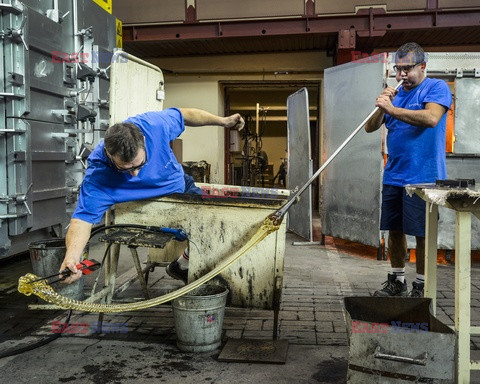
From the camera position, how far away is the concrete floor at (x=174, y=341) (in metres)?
2.81

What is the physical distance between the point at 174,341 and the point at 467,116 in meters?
4.41

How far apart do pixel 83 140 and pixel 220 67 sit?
5845 mm

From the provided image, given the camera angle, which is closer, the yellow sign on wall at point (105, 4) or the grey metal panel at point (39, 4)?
the grey metal panel at point (39, 4)

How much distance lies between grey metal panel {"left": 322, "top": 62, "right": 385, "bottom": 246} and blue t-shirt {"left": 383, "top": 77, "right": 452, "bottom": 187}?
2.03 meters

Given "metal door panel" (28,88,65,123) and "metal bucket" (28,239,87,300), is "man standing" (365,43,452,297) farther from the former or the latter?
"metal door panel" (28,88,65,123)

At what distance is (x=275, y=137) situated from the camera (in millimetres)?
22266

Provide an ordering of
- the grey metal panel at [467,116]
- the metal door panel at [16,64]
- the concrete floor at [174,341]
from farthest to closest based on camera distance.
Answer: the grey metal panel at [467,116] < the metal door panel at [16,64] < the concrete floor at [174,341]

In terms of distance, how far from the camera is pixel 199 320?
3072 millimetres

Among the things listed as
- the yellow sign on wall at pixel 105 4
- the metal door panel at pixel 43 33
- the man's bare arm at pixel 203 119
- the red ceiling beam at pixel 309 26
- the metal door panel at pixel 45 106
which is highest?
the red ceiling beam at pixel 309 26

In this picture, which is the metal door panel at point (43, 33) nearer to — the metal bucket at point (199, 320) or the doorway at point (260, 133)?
the metal bucket at point (199, 320)

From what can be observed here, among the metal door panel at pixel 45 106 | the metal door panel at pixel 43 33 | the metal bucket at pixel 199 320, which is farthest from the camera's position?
the metal door panel at pixel 45 106

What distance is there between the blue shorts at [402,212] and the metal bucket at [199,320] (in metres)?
1.55

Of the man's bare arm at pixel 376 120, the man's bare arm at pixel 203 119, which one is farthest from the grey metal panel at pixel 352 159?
the man's bare arm at pixel 203 119

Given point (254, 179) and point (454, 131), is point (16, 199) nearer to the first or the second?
point (454, 131)
